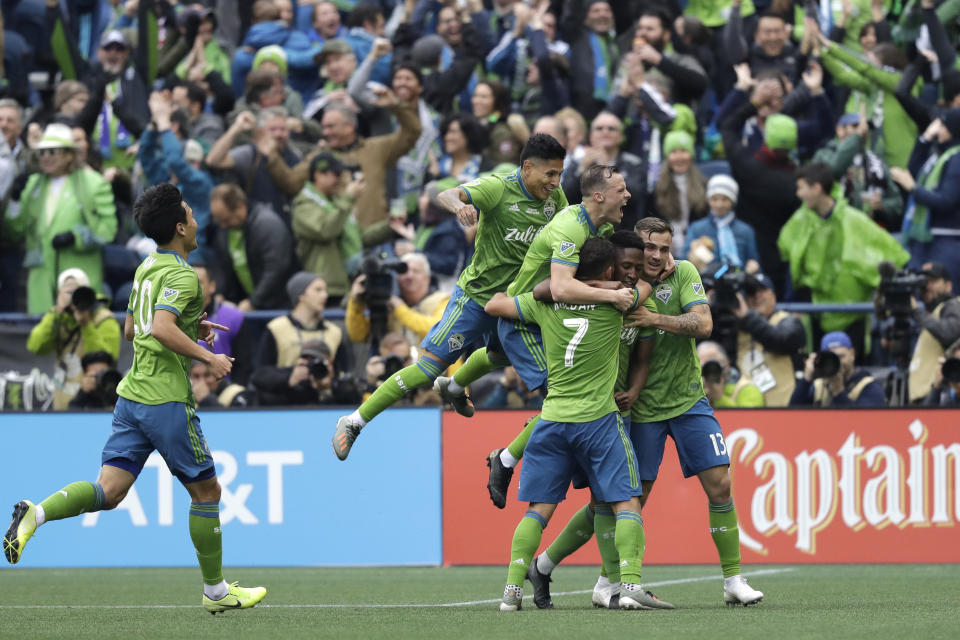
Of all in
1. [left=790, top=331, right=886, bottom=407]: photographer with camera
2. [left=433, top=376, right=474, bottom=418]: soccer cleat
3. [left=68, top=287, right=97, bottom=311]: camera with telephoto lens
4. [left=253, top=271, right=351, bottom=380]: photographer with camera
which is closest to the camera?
[left=433, top=376, right=474, bottom=418]: soccer cleat

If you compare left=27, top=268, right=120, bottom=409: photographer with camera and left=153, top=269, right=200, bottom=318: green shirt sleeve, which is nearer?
left=153, top=269, right=200, bottom=318: green shirt sleeve

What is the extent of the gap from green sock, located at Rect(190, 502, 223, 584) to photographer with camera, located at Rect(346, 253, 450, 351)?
521 centimetres

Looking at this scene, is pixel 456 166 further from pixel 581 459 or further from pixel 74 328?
pixel 581 459

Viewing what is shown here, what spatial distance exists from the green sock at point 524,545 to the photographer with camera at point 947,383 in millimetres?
5930

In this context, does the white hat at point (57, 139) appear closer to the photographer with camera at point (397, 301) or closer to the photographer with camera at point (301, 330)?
the photographer with camera at point (301, 330)

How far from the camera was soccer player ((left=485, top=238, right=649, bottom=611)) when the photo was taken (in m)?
9.28

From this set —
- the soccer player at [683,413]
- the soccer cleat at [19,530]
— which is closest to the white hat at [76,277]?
the soccer cleat at [19,530]

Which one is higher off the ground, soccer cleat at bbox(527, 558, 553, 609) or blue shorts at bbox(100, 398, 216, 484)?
blue shorts at bbox(100, 398, 216, 484)

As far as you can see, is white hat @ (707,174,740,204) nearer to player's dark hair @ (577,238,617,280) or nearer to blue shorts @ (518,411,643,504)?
player's dark hair @ (577,238,617,280)


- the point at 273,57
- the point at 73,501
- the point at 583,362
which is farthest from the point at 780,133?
the point at 73,501

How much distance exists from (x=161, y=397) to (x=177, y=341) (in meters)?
0.42

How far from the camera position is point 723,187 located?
15.2 metres

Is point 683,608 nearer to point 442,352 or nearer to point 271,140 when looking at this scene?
point 442,352

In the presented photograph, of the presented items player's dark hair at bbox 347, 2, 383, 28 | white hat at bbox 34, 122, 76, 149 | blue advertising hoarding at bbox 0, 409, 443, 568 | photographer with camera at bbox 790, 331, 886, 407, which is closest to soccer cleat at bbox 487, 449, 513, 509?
blue advertising hoarding at bbox 0, 409, 443, 568
